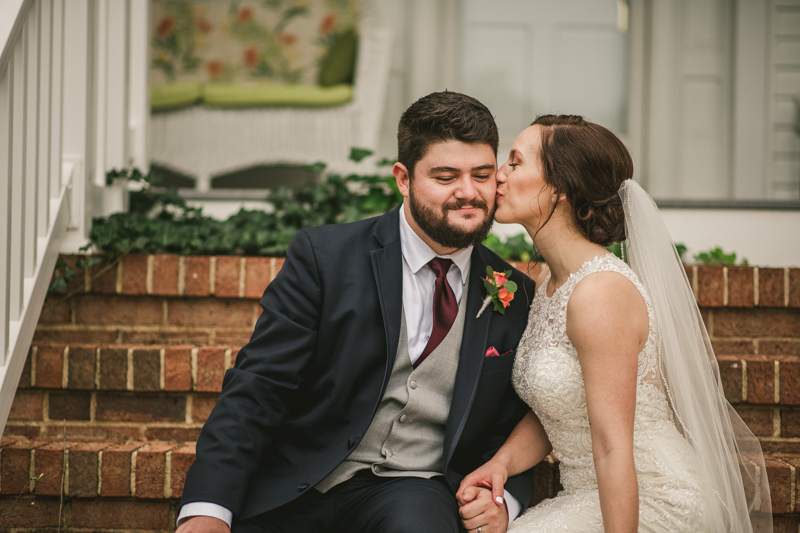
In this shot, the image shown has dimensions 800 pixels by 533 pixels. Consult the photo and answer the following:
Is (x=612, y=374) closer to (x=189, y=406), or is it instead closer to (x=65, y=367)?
(x=189, y=406)

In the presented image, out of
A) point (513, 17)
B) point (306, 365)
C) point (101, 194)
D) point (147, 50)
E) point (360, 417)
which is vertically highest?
point (513, 17)

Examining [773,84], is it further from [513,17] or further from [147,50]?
[147,50]

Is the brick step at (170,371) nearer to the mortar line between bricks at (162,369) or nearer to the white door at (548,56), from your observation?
the mortar line between bricks at (162,369)

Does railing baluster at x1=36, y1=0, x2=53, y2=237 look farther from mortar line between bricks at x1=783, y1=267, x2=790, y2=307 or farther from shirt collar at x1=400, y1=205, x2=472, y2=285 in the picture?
mortar line between bricks at x1=783, y1=267, x2=790, y2=307

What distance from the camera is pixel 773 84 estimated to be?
14.9ft

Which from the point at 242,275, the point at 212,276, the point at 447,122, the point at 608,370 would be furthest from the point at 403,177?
the point at 212,276

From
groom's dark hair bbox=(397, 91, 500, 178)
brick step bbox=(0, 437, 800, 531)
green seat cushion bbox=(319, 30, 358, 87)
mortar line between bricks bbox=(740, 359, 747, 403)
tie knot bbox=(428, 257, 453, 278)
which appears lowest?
brick step bbox=(0, 437, 800, 531)

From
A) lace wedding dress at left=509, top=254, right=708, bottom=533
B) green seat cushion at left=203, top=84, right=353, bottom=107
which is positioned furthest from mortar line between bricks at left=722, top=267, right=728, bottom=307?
green seat cushion at left=203, top=84, right=353, bottom=107

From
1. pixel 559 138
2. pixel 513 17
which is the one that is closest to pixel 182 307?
pixel 559 138

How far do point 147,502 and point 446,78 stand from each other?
381 centimetres

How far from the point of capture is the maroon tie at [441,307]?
6.66 ft

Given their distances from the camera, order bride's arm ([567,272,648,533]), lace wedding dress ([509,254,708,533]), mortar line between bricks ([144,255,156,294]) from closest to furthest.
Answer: bride's arm ([567,272,648,533]) < lace wedding dress ([509,254,708,533]) < mortar line between bricks ([144,255,156,294])

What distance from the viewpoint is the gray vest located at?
6.41 feet

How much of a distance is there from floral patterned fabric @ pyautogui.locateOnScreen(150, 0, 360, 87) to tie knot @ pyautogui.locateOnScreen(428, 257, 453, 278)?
3.61 metres
